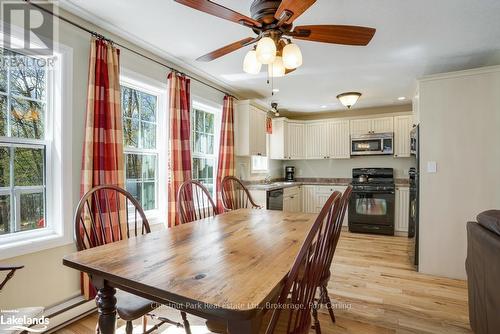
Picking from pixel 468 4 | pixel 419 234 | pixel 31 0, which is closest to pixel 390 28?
pixel 468 4

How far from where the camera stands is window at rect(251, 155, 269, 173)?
510cm

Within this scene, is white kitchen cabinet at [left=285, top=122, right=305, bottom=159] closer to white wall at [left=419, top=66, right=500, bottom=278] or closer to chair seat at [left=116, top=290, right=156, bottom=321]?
white wall at [left=419, top=66, right=500, bottom=278]

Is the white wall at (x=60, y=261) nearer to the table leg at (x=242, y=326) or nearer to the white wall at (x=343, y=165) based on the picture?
the table leg at (x=242, y=326)

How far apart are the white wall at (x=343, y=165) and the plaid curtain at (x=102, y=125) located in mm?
4404

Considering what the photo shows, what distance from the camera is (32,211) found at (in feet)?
6.48

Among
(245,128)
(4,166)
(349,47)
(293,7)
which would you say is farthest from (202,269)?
(245,128)

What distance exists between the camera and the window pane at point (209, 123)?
3.91 m

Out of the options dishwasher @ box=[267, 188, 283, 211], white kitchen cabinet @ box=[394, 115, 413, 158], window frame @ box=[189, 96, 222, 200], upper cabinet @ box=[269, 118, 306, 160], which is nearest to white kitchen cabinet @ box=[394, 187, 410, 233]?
white kitchen cabinet @ box=[394, 115, 413, 158]

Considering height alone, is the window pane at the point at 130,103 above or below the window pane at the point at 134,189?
above

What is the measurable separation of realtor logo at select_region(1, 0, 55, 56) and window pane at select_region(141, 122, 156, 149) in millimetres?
1079

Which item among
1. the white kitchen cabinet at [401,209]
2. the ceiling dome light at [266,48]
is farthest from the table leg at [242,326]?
the white kitchen cabinet at [401,209]

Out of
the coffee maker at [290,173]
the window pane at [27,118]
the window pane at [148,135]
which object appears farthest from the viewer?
the coffee maker at [290,173]

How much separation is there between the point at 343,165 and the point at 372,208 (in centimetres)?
123

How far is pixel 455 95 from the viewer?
9.52 feet
